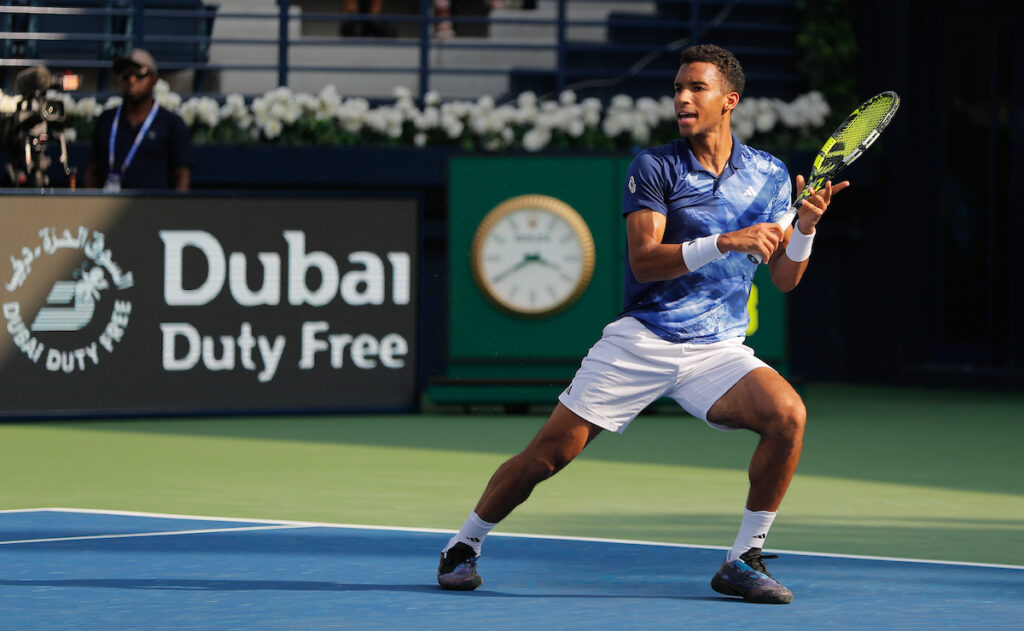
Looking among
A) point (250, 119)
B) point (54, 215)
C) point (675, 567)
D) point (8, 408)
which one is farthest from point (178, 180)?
point (675, 567)

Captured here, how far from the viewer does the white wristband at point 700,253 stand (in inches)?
219

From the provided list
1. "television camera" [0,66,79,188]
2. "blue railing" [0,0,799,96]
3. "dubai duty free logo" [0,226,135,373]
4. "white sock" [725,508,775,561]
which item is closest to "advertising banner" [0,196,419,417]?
"dubai duty free logo" [0,226,135,373]

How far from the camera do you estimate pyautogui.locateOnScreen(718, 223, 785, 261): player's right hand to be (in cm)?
544

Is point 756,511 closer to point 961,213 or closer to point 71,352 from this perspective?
point 71,352

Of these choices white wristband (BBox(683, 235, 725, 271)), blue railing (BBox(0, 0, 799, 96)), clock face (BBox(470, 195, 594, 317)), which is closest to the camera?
white wristband (BBox(683, 235, 725, 271))

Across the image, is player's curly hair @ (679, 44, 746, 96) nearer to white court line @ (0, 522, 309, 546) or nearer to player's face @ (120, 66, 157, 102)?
white court line @ (0, 522, 309, 546)

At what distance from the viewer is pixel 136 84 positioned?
38.7 ft

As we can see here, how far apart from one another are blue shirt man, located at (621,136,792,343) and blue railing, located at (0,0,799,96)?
33.2ft

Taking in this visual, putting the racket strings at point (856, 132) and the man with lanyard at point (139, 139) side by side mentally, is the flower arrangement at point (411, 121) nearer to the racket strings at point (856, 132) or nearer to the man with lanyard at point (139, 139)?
the man with lanyard at point (139, 139)

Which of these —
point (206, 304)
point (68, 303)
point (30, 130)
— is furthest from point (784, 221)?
point (30, 130)

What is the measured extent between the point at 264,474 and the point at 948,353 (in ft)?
27.4

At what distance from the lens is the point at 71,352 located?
37.9ft

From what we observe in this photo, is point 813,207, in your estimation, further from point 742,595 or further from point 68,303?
point 68,303

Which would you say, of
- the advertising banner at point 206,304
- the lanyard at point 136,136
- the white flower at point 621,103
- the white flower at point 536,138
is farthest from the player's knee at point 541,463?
the white flower at point 621,103
